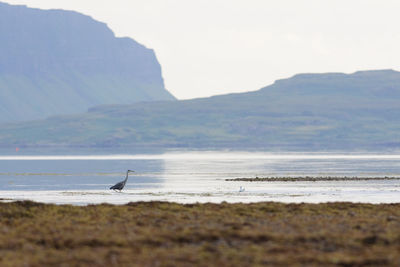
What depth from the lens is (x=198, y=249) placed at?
2536 cm

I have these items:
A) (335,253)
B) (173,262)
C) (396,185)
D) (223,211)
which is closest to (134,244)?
(173,262)

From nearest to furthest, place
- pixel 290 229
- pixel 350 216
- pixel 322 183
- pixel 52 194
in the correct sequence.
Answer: pixel 290 229 → pixel 350 216 → pixel 52 194 → pixel 322 183

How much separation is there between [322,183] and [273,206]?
30.9 meters

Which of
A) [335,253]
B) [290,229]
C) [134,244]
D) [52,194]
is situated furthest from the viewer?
[52,194]

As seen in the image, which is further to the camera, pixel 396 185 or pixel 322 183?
pixel 322 183

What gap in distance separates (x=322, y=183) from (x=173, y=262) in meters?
48.8

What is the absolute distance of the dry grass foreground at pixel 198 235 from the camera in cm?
2344

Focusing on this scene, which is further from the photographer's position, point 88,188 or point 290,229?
point 88,188

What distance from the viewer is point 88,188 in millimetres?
63562

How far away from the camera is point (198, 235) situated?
28.3 metres

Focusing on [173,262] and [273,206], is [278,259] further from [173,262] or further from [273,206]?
[273,206]

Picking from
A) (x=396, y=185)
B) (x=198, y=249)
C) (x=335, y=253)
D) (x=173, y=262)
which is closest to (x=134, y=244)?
(x=198, y=249)

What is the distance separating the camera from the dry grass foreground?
923 inches

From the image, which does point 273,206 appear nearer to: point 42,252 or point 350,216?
point 350,216
